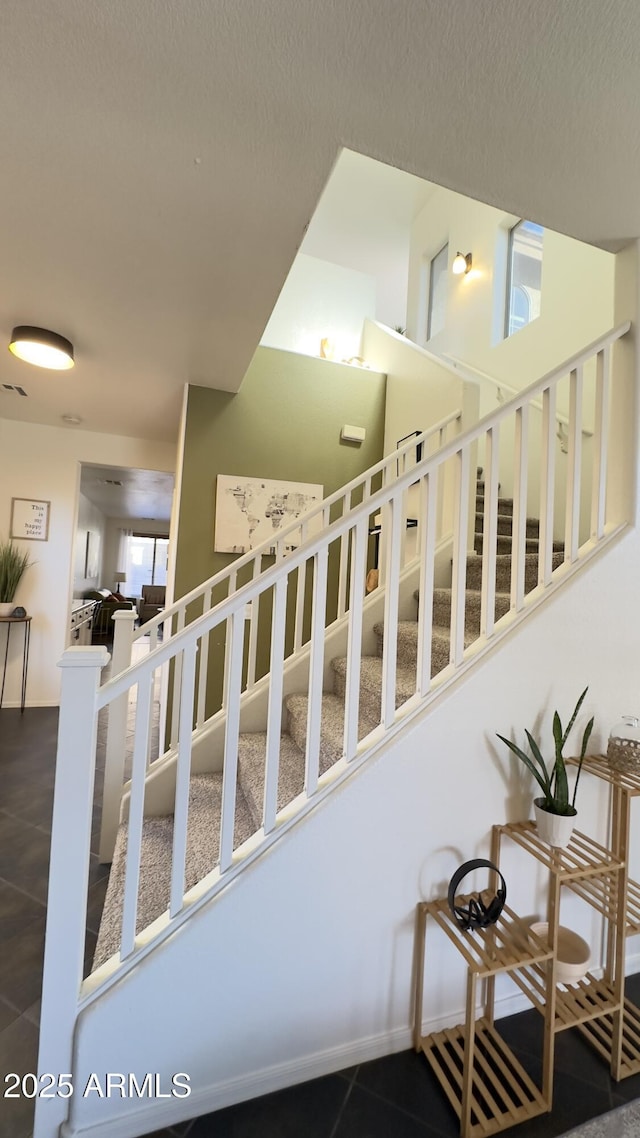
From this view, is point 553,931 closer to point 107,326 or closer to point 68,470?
point 107,326

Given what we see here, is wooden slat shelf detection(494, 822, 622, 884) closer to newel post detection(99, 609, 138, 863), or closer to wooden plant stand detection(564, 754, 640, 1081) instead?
wooden plant stand detection(564, 754, 640, 1081)

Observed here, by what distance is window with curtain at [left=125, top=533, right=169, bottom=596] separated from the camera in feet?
37.7

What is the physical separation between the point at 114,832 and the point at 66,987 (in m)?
1.15

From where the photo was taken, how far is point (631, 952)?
1648 millimetres

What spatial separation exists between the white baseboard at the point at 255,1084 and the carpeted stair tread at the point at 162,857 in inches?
12.3

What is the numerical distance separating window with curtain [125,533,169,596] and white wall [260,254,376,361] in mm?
8296

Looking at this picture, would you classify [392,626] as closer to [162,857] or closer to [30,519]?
[162,857]

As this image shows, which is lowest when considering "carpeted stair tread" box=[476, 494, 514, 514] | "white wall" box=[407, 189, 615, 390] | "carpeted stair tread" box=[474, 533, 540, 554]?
"carpeted stair tread" box=[474, 533, 540, 554]

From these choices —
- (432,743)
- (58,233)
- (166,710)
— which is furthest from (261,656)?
(58,233)

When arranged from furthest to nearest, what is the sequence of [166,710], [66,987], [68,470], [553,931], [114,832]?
1. [68,470]
2. [166,710]
3. [114,832]
4. [553,931]
5. [66,987]

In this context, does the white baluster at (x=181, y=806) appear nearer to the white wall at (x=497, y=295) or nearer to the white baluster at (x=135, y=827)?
the white baluster at (x=135, y=827)

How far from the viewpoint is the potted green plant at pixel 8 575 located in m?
3.89

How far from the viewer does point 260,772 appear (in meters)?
1.75

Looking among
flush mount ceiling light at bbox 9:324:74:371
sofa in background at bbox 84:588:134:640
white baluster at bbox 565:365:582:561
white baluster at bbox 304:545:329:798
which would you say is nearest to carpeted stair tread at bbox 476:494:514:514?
white baluster at bbox 565:365:582:561
